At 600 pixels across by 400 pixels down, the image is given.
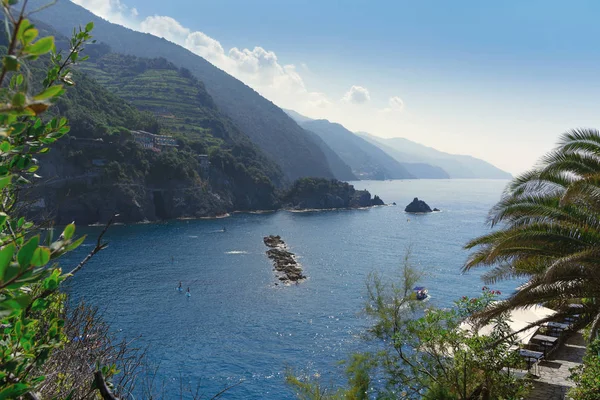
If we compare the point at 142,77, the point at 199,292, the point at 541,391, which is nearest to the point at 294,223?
the point at 199,292

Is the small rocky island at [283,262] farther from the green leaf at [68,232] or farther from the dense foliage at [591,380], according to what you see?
Result: the green leaf at [68,232]

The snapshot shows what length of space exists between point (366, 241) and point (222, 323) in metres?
40.6

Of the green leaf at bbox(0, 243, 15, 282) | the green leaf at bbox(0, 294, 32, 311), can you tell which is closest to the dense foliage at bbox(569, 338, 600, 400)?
the green leaf at bbox(0, 294, 32, 311)

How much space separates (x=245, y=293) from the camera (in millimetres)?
41844

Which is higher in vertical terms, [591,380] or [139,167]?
[139,167]

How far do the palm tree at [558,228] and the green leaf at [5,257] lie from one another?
9.26 metres

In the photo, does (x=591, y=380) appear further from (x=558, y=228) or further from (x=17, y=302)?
(x=17, y=302)

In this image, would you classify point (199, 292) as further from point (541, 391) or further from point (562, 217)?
point (562, 217)

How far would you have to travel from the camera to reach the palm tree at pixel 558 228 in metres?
8.82

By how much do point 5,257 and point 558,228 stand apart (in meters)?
10.2

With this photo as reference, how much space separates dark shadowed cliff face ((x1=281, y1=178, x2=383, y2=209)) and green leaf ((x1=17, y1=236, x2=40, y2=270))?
110159 mm

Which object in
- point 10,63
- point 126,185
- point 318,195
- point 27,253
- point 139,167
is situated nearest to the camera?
point 10,63

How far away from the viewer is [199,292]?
41.7m

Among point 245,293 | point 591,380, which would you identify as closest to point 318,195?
point 245,293
